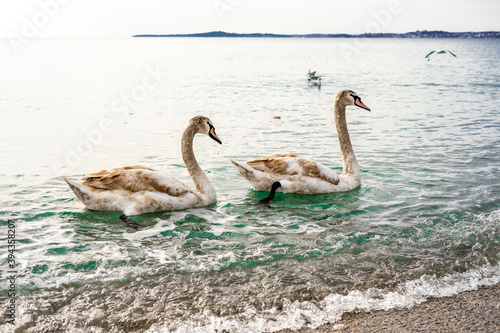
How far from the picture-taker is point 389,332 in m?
4.67

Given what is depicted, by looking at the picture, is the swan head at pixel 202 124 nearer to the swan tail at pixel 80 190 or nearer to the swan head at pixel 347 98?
the swan tail at pixel 80 190

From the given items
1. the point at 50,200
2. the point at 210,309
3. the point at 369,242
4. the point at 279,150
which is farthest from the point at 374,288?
the point at 279,150

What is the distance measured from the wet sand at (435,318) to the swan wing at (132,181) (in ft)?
13.3

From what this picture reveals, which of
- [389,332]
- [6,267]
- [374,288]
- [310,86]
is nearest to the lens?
[389,332]

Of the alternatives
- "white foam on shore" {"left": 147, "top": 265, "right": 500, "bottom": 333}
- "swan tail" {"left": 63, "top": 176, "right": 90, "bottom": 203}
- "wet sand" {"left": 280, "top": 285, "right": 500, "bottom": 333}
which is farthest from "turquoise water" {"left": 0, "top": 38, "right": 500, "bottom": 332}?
"swan tail" {"left": 63, "top": 176, "right": 90, "bottom": 203}

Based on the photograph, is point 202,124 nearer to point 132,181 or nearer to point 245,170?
point 245,170

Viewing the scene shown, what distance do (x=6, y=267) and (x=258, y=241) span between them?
343 centimetres

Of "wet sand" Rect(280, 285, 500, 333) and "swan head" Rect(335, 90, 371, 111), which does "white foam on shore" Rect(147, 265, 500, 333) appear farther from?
"swan head" Rect(335, 90, 371, 111)

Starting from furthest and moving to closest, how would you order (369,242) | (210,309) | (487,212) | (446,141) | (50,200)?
(446,141)
(50,200)
(487,212)
(369,242)
(210,309)

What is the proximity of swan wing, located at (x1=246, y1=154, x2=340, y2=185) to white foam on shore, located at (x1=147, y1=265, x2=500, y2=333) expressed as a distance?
12.1ft

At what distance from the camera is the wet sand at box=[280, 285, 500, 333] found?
4.77m

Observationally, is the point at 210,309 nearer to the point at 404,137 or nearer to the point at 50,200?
the point at 50,200

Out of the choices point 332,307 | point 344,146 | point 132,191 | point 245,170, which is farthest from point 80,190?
point 344,146

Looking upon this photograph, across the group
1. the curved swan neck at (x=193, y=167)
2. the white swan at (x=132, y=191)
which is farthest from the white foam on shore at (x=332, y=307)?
the curved swan neck at (x=193, y=167)
